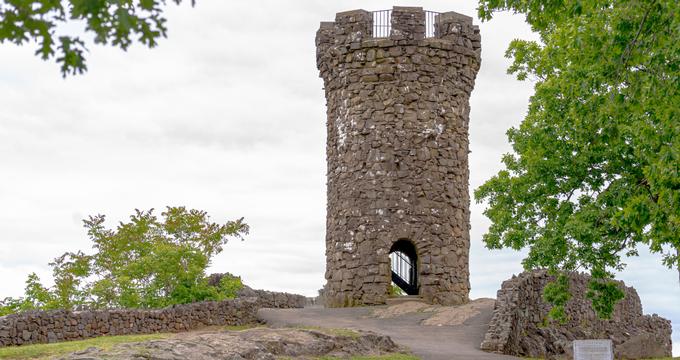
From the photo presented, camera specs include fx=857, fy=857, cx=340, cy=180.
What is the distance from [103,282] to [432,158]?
41.4 ft

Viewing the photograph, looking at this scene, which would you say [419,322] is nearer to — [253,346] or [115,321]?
[115,321]

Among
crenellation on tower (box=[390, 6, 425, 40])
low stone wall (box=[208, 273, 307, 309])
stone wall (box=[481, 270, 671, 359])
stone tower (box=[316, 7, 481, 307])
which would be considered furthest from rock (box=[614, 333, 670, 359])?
low stone wall (box=[208, 273, 307, 309])

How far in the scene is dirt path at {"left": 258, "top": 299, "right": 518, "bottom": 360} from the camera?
19.4 metres

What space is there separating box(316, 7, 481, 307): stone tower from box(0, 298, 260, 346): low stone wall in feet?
13.2

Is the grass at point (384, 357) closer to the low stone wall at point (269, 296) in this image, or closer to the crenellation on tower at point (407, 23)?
the crenellation on tower at point (407, 23)

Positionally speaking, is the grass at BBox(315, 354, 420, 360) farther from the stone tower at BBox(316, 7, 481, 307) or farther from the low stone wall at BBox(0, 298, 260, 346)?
the stone tower at BBox(316, 7, 481, 307)

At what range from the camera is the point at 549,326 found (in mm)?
24266

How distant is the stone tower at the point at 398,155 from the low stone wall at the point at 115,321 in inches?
159

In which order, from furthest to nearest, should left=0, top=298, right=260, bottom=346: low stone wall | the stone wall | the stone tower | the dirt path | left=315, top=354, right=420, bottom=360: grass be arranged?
→ 1. the stone tower
2. the stone wall
3. left=0, top=298, right=260, bottom=346: low stone wall
4. the dirt path
5. left=315, top=354, right=420, bottom=360: grass

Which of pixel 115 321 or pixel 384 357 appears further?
pixel 115 321

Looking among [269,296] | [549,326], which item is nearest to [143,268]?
[269,296]

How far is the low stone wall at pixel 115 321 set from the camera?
20250 mm

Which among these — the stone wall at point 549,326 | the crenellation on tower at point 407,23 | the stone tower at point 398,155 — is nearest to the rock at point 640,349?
the stone wall at point 549,326

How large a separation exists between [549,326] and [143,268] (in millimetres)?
13947
